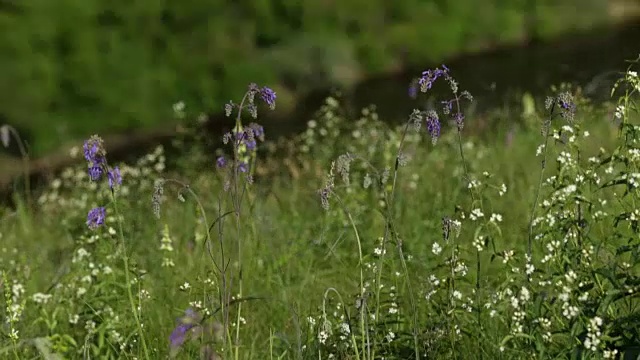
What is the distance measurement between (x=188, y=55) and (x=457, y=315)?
772 cm

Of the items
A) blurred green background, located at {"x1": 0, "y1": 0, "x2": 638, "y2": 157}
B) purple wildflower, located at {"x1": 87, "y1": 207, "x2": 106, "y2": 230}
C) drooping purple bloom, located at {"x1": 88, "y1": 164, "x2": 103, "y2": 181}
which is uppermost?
blurred green background, located at {"x1": 0, "y1": 0, "x2": 638, "y2": 157}

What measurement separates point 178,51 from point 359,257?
715cm

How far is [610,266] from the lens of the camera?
2801 millimetres

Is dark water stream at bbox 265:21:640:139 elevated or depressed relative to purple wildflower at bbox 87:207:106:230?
elevated

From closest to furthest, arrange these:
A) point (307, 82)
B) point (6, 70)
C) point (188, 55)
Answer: point (6, 70), point (188, 55), point (307, 82)

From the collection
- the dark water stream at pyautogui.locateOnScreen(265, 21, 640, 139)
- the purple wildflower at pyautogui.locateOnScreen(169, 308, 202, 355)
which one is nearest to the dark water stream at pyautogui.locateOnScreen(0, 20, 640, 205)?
the dark water stream at pyautogui.locateOnScreen(265, 21, 640, 139)

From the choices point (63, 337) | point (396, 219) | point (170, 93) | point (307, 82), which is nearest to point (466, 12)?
point (307, 82)

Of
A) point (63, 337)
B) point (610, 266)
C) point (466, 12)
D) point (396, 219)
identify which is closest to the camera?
point (610, 266)

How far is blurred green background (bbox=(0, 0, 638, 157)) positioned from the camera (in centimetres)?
934

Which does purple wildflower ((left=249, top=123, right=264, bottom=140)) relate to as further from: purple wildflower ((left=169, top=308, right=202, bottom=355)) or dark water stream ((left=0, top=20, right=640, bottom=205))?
dark water stream ((left=0, top=20, right=640, bottom=205))

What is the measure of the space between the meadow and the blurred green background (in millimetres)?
2867

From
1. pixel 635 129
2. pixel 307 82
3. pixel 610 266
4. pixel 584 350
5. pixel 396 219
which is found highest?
pixel 307 82

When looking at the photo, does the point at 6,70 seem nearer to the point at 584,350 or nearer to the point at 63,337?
the point at 63,337

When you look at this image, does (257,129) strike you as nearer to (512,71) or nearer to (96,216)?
(96,216)
